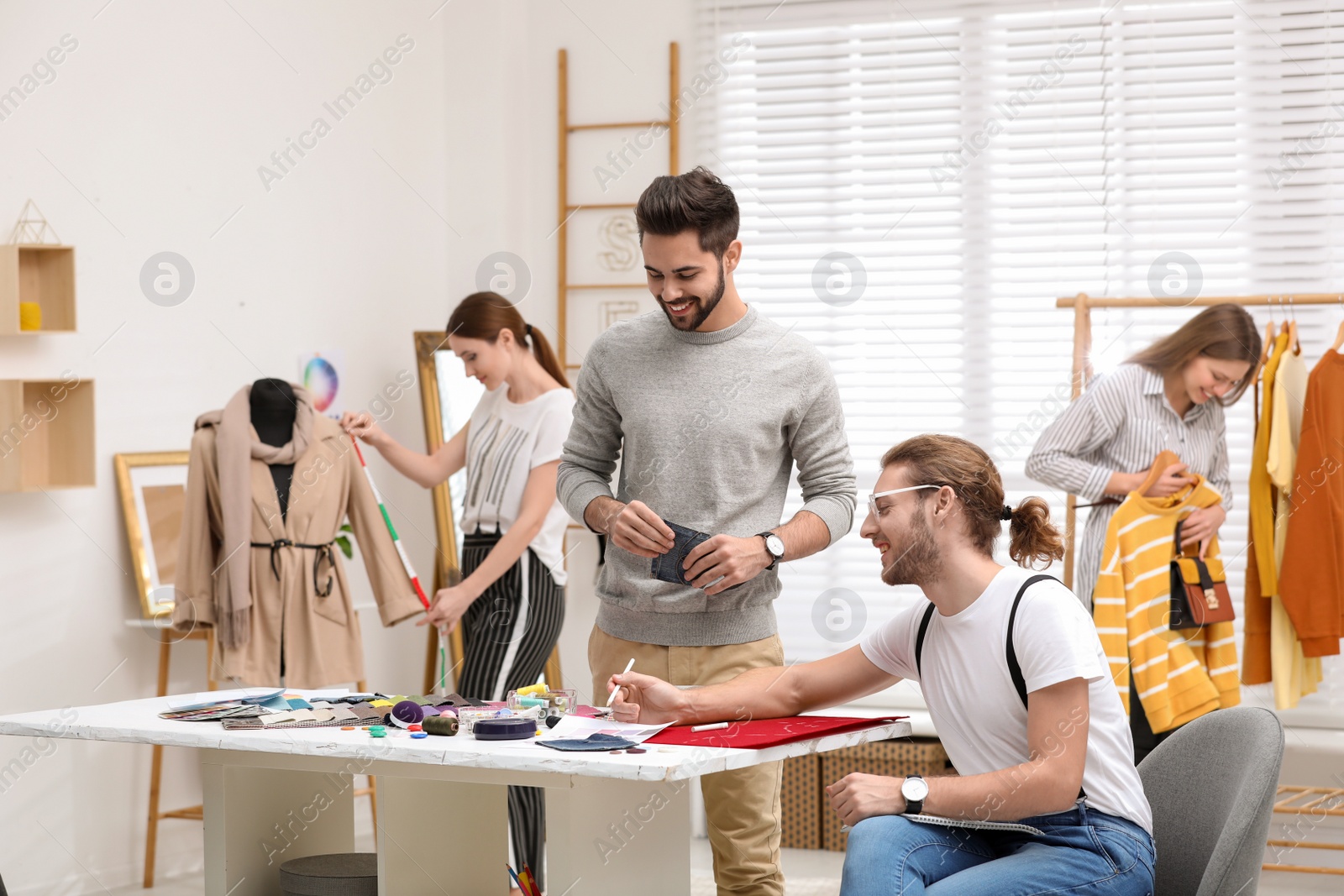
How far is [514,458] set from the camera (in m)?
3.57

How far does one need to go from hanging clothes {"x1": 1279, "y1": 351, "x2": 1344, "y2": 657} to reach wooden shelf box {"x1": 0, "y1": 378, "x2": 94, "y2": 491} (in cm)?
346

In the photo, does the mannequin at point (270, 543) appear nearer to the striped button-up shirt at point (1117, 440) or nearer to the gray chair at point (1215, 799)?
the striped button-up shirt at point (1117, 440)

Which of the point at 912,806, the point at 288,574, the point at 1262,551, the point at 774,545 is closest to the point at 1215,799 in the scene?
the point at 912,806

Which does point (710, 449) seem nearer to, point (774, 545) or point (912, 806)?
point (774, 545)

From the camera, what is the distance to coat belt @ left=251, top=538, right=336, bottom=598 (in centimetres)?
356

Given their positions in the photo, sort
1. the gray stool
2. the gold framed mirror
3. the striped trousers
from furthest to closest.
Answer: the gold framed mirror → the striped trousers → the gray stool

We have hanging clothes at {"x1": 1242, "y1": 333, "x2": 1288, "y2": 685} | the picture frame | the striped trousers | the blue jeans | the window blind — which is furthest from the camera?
the window blind

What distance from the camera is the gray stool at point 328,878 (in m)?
2.42

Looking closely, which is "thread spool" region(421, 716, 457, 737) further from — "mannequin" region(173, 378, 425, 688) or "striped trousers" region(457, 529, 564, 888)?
"mannequin" region(173, 378, 425, 688)

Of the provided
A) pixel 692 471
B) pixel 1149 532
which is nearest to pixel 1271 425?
pixel 1149 532

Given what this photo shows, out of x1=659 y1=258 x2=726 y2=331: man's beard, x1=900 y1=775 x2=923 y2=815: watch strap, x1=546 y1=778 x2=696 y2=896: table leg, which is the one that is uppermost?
x1=659 y1=258 x2=726 y2=331: man's beard

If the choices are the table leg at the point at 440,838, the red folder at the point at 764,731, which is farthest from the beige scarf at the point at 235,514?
the red folder at the point at 764,731

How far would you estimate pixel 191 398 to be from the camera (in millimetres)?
4109

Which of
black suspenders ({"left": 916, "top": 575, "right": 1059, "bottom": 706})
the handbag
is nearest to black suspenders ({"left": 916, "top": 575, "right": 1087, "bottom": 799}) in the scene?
black suspenders ({"left": 916, "top": 575, "right": 1059, "bottom": 706})
